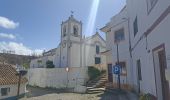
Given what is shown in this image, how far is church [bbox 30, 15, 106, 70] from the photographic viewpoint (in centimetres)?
3056

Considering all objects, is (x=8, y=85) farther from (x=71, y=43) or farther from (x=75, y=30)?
(x=75, y=30)

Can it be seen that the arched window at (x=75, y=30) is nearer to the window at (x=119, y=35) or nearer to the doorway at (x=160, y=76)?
the window at (x=119, y=35)

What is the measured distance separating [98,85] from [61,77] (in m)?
6.97

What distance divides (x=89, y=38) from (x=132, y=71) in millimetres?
18848

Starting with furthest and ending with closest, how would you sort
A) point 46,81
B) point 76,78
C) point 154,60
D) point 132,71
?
1. point 46,81
2. point 76,78
3. point 132,71
4. point 154,60

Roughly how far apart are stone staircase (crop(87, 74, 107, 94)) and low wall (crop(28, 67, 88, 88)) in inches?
86.5

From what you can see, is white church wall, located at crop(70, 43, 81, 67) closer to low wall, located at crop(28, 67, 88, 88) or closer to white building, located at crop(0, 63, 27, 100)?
low wall, located at crop(28, 67, 88, 88)

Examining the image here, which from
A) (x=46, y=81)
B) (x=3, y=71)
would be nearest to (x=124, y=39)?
(x=3, y=71)

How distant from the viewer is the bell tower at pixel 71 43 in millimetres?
30328

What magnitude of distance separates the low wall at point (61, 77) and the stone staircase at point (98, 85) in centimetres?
220

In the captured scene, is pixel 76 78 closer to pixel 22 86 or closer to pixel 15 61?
pixel 22 86

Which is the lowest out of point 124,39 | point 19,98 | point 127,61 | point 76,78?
point 19,98

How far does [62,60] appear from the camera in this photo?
3158 cm

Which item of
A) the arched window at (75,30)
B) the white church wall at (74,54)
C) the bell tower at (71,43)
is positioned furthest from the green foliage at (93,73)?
the arched window at (75,30)
